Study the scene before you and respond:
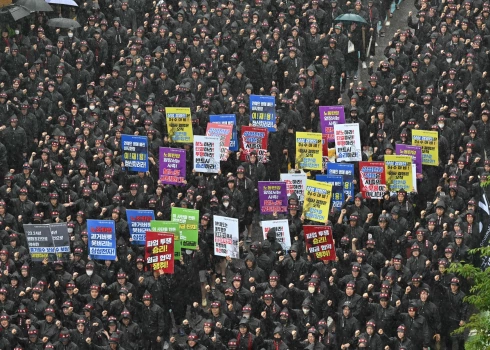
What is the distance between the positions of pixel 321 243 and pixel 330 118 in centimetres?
466

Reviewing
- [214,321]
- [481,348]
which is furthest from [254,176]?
[481,348]

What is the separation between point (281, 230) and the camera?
108 ft

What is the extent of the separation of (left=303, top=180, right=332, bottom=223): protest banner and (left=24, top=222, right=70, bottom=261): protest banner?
4796 millimetres

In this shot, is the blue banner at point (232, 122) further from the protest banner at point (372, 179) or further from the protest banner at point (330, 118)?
the protest banner at point (372, 179)

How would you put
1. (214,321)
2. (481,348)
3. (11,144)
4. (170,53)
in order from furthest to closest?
(170,53) → (11,144) → (214,321) → (481,348)

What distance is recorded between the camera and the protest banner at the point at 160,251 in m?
31.5

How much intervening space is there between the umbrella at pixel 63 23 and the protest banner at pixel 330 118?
724cm

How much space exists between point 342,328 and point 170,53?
A: 11.0 metres

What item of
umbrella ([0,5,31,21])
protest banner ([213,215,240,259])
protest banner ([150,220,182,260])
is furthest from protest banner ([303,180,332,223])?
umbrella ([0,5,31,21])

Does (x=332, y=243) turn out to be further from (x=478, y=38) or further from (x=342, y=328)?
(x=478, y=38)

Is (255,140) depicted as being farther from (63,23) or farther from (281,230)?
(63,23)

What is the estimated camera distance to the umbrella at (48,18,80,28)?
131 feet

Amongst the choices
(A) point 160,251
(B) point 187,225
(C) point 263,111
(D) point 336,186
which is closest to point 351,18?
(C) point 263,111

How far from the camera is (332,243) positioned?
3192 cm
